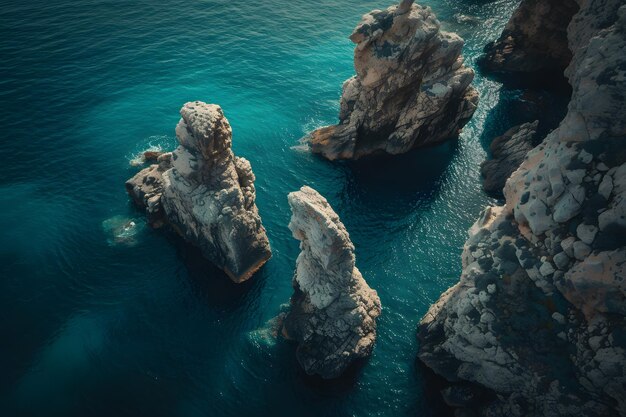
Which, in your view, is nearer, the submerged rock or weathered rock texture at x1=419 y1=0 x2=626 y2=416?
weathered rock texture at x1=419 y1=0 x2=626 y2=416

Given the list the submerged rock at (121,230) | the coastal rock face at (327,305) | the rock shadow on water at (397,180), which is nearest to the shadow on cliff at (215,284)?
the submerged rock at (121,230)

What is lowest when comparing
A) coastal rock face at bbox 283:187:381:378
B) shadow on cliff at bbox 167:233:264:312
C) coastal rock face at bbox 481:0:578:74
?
shadow on cliff at bbox 167:233:264:312

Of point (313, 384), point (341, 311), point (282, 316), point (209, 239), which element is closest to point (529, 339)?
point (341, 311)

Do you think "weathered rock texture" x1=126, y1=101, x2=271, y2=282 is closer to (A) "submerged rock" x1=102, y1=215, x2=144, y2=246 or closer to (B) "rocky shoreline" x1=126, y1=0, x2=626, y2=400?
(B) "rocky shoreline" x1=126, y1=0, x2=626, y2=400

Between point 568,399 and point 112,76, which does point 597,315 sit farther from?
point 112,76

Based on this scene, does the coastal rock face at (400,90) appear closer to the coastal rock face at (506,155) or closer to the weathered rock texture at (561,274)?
the coastal rock face at (506,155)

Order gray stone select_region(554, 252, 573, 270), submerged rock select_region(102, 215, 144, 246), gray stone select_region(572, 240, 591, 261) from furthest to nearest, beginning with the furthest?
submerged rock select_region(102, 215, 144, 246)
gray stone select_region(554, 252, 573, 270)
gray stone select_region(572, 240, 591, 261)

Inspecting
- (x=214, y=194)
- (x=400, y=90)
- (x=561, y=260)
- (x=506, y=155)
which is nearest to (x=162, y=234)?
(x=214, y=194)

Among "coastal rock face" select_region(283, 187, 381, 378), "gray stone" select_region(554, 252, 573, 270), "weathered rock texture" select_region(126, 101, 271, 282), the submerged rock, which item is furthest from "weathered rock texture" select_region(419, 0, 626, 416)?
the submerged rock
